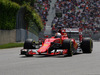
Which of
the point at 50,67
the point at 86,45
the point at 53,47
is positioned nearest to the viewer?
the point at 50,67

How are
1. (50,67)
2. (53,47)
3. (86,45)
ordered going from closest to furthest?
1. (50,67)
2. (53,47)
3. (86,45)

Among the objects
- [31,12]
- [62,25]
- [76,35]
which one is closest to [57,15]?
[62,25]

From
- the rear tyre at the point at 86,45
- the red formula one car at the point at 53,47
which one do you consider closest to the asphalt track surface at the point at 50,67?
the red formula one car at the point at 53,47

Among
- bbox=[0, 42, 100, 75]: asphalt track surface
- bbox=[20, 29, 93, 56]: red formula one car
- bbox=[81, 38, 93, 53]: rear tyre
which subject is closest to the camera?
bbox=[0, 42, 100, 75]: asphalt track surface

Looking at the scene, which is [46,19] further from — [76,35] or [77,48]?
[77,48]

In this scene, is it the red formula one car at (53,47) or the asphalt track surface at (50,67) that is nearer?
the asphalt track surface at (50,67)

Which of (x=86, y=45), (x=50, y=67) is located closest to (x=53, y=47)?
(x=86, y=45)

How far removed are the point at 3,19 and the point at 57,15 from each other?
68.9 feet

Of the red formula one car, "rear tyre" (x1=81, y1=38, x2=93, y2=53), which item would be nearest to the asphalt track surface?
the red formula one car

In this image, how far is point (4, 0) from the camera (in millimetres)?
24516

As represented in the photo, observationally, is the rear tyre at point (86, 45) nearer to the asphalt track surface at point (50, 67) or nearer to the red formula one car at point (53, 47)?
the red formula one car at point (53, 47)

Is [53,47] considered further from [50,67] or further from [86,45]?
[50,67]

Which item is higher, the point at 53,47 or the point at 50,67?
the point at 53,47

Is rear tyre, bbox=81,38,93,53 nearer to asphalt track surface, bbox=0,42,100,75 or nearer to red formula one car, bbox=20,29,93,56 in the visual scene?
red formula one car, bbox=20,29,93,56
